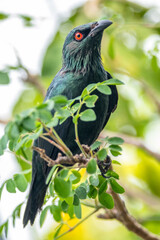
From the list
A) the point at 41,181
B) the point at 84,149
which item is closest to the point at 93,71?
the point at 41,181

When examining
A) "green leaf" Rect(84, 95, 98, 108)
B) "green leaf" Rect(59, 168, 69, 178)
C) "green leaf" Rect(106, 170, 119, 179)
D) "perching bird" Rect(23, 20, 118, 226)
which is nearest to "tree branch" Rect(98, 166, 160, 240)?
"green leaf" Rect(106, 170, 119, 179)

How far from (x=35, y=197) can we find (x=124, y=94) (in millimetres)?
3011

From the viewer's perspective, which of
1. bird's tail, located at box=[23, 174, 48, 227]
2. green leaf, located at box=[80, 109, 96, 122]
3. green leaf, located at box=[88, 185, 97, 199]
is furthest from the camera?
bird's tail, located at box=[23, 174, 48, 227]

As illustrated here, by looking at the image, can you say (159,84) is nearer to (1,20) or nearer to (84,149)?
(1,20)

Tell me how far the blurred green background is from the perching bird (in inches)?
36.5

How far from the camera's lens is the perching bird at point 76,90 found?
4.23 m

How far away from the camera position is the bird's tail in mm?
4141

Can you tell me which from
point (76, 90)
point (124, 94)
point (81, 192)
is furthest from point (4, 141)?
point (124, 94)

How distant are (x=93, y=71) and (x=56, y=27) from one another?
194 centimetres

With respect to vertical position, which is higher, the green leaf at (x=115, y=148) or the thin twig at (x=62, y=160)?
the thin twig at (x=62, y=160)

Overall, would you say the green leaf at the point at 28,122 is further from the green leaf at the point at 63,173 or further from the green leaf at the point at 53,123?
the green leaf at the point at 63,173


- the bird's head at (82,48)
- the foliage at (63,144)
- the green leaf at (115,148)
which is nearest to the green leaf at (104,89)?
the foliage at (63,144)

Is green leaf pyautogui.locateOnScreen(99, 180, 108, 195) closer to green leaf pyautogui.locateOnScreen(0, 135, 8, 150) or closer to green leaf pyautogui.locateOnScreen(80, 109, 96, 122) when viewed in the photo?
green leaf pyautogui.locateOnScreen(80, 109, 96, 122)

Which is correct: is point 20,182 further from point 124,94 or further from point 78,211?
point 124,94
